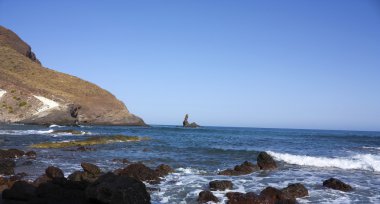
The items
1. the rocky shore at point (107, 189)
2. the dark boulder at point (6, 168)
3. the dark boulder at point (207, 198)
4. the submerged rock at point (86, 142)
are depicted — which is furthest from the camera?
the submerged rock at point (86, 142)

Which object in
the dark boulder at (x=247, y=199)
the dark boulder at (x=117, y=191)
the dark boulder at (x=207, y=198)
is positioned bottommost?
the dark boulder at (x=207, y=198)

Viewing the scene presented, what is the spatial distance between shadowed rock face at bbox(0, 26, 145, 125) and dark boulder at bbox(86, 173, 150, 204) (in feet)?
220

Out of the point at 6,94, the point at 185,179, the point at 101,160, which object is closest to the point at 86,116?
the point at 6,94

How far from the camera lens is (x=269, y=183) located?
14.8 meters

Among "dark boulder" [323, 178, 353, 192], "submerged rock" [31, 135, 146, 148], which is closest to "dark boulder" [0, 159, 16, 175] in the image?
"submerged rock" [31, 135, 146, 148]

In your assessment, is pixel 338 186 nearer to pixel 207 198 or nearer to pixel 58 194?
pixel 207 198

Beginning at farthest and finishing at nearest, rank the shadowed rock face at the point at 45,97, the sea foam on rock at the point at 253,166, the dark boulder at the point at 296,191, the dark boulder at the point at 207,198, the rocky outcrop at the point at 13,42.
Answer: the rocky outcrop at the point at 13,42 < the shadowed rock face at the point at 45,97 < the sea foam on rock at the point at 253,166 < the dark boulder at the point at 296,191 < the dark boulder at the point at 207,198

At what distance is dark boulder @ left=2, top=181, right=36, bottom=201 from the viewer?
29.8ft

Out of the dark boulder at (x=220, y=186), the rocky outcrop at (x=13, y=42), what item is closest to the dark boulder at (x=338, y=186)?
the dark boulder at (x=220, y=186)

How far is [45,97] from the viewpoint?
2923 inches

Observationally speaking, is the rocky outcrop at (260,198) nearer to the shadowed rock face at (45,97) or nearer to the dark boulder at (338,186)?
the dark boulder at (338,186)

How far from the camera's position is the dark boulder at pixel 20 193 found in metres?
9.09

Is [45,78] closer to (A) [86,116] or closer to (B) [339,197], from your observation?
(A) [86,116]

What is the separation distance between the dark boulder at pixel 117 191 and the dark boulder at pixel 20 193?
5.42 ft
